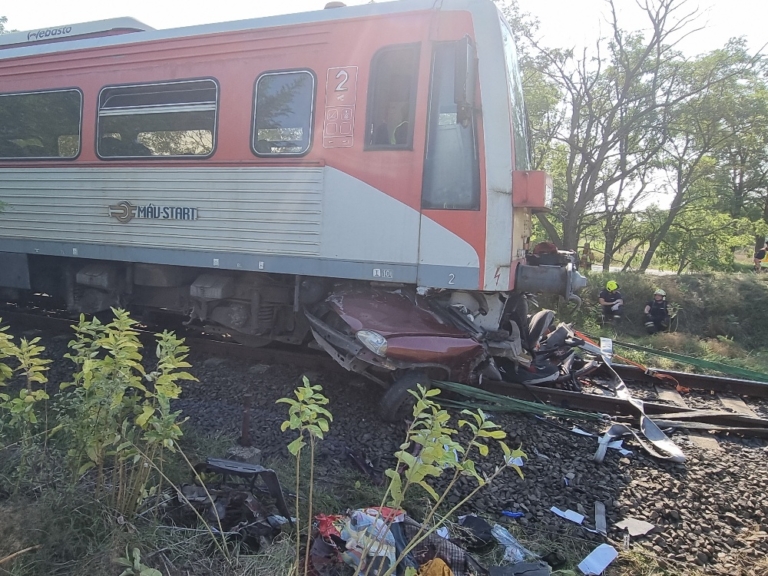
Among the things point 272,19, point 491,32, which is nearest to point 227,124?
point 272,19

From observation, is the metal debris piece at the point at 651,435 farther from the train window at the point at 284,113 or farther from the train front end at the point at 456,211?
the train window at the point at 284,113

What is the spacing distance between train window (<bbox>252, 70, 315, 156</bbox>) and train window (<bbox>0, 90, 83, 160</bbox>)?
8.05ft

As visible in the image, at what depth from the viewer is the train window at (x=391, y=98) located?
4.82 meters

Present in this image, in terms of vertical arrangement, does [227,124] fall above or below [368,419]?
above

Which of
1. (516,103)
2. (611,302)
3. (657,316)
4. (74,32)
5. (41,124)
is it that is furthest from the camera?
(611,302)

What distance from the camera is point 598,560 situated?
2.96 m

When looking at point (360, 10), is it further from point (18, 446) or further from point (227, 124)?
point (18, 446)

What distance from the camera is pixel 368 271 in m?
5.01

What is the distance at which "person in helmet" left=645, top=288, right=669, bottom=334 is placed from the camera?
10.5 m

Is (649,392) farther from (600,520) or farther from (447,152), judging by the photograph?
(447,152)

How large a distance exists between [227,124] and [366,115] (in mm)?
1497

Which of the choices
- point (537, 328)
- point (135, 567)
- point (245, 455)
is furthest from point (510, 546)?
point (537, 328)

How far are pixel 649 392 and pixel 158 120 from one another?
5.99 m

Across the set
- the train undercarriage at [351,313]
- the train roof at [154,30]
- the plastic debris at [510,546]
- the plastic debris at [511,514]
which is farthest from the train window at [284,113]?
the plastic debris at [510,546]
